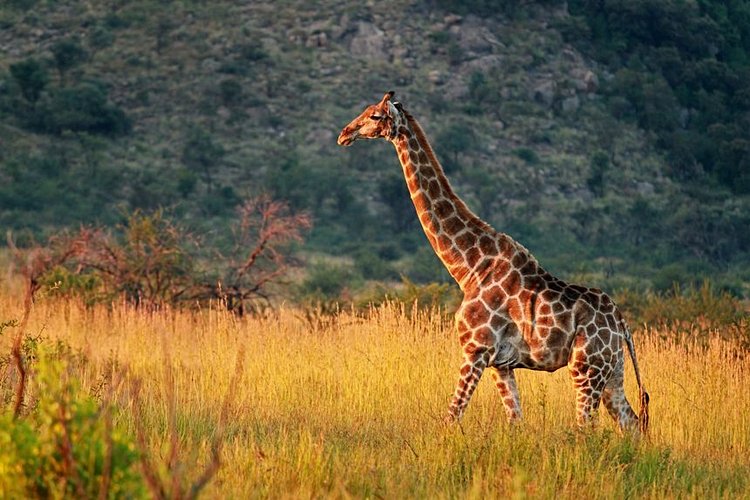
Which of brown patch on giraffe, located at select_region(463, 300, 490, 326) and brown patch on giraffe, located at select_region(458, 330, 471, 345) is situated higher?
brown patch on giraffe, located at select_region(463, 300, 490, 326)

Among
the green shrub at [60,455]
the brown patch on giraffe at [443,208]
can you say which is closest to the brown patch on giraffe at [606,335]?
the brown patch on giraffe at [443,208]

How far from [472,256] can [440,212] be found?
0.53 metres

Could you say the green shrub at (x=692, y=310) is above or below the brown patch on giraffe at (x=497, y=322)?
below

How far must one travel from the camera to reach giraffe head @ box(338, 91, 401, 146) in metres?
10.3

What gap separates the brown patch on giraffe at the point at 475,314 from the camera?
366 inches

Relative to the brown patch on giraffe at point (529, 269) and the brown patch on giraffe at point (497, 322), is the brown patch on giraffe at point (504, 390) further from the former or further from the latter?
the brown patch on giraffe at point (529, 269)

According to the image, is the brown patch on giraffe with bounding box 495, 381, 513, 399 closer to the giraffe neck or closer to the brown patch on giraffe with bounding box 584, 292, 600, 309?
the giraffe neck

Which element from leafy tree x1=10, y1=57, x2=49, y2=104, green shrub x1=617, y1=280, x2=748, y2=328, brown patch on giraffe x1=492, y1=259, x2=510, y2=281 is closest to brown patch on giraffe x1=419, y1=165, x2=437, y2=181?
brown patch on giraffe x1=492, y1=259, x2=510, y2=281

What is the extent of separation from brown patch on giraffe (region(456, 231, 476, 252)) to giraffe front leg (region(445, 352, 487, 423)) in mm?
876

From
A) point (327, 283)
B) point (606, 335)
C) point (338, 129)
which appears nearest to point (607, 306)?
point (606, 335)

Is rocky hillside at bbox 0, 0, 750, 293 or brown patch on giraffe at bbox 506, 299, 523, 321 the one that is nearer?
brown patch on giraffe at bbox 506, 299, 523, 321

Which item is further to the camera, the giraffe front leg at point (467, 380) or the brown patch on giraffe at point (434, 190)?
the brown patch on giraffe at point (434, 190)

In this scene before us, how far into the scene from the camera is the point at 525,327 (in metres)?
9.20

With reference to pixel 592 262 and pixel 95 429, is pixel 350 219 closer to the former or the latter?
pixel 592 262
